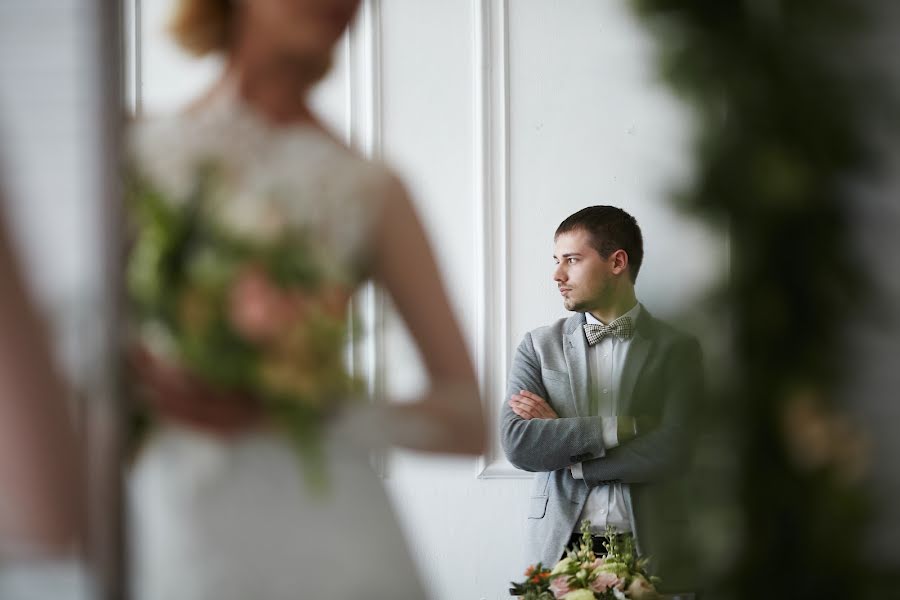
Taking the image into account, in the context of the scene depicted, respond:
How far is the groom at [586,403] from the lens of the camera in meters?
1.93

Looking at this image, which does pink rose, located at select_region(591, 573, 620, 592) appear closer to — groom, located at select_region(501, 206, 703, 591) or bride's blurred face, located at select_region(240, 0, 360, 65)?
groom, located at select_region(501, 206, 703, 591)

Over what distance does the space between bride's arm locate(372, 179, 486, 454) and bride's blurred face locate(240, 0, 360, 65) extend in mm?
126

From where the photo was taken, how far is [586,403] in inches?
82.8

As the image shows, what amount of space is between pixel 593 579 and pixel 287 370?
3.11 feet

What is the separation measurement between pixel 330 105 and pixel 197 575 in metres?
2.53

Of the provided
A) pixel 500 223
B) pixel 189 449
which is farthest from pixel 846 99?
pixel 500 223

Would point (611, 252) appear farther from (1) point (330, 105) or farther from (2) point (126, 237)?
(2) point (126, 237)

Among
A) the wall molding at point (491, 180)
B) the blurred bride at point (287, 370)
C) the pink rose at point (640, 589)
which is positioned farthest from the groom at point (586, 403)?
the blurred bride at point (287, 370)

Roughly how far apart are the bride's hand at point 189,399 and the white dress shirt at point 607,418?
1230 mm

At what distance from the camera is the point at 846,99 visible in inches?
26.7

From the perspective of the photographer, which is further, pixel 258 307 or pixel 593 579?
pixel 593 579

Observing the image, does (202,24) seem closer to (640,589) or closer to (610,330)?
(640,589)

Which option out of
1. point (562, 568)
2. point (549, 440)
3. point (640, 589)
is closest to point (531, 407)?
point (549, 440)

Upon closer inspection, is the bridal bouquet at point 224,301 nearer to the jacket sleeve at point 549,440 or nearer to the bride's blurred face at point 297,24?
the bride's blurred face at point 297,24
